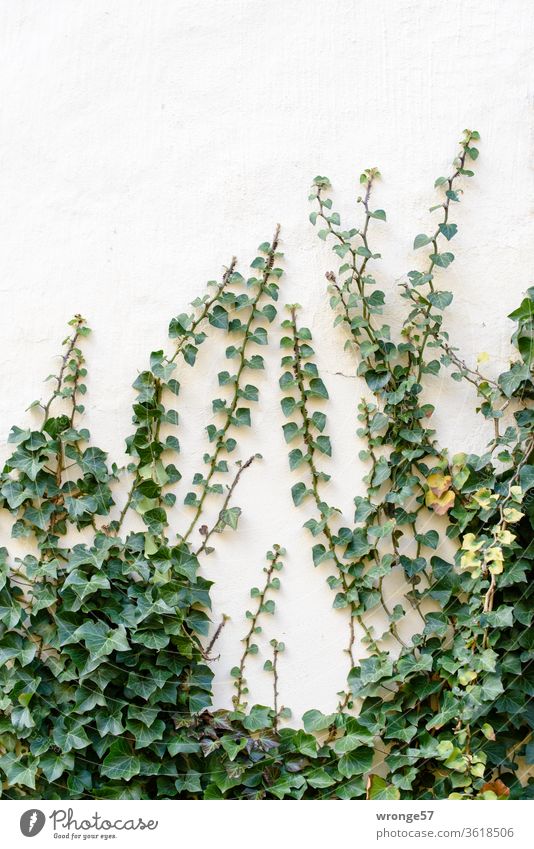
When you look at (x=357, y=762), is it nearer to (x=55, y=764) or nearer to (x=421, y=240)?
(x=55, y=764)

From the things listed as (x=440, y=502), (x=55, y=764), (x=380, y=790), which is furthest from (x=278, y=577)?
(x=55, y=764)

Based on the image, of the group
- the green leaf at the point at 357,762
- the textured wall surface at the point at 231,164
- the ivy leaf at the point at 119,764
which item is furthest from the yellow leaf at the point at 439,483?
the ivy leaf at the point at 119,764

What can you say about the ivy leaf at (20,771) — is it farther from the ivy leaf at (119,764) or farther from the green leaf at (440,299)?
the green leaf at (440,299)

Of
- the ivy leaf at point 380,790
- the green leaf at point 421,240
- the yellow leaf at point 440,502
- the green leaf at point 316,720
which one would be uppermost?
the green leaf at point 421,240

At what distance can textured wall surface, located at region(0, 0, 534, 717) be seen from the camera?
8.09ft

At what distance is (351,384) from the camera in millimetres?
2461

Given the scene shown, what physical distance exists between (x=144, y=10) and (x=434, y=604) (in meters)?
1.96

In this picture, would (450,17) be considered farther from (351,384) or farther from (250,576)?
(250,576)

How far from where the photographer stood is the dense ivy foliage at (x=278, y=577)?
2.26 metres

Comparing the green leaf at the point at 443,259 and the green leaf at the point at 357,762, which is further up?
the green leaf at the point at 443,259
